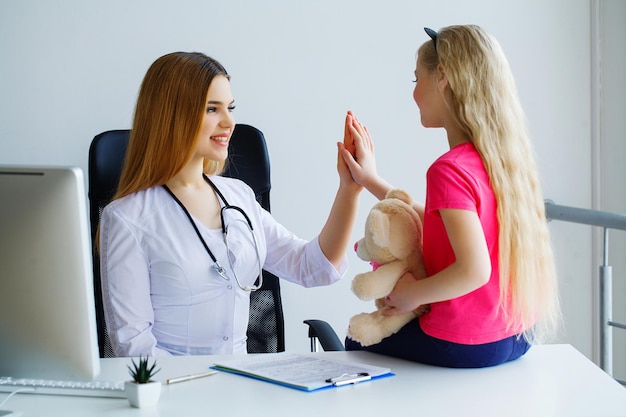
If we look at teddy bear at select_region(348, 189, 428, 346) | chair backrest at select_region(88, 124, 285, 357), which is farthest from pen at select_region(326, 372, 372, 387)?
chair backrest at select_region(88, 124, 285, 357)

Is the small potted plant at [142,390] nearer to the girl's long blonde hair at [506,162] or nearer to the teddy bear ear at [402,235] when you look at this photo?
the teddy bear ear at [402,235]

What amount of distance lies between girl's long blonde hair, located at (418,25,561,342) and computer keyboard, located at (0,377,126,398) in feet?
2.26

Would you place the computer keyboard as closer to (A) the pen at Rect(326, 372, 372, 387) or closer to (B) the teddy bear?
(A) the pen at Rect(326, 372, 372, 387)

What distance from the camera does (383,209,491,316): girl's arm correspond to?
4.33 feet

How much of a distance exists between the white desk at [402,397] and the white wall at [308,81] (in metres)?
1.34

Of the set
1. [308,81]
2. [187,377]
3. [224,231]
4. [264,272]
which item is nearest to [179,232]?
[224,231]

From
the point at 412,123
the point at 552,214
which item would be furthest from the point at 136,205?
the point at 552,214

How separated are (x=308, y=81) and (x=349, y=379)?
157 centimetres

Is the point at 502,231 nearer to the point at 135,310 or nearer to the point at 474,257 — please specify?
the point at 474,257

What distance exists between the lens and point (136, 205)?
1898mm

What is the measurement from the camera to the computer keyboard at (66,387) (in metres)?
1.31

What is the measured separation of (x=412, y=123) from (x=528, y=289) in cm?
150

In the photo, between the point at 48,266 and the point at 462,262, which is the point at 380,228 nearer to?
the point at 462,262

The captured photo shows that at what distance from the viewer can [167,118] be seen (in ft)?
6.23
